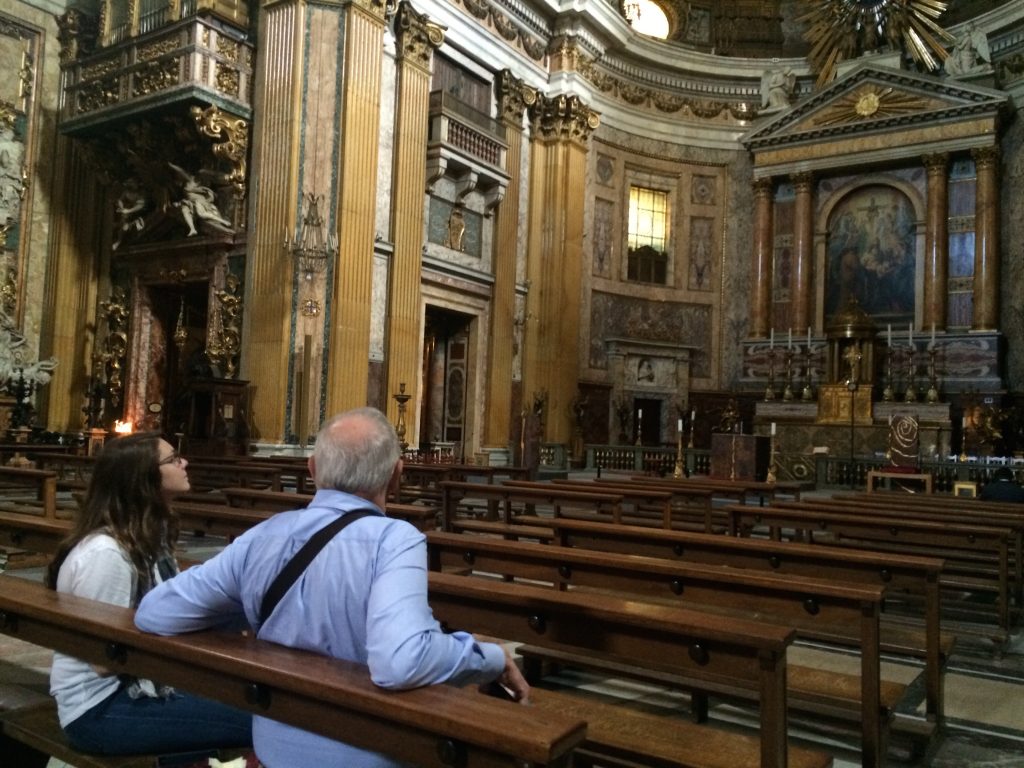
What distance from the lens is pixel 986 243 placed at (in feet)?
61.3

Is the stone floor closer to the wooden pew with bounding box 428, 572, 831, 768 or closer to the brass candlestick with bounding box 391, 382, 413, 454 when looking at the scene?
the wooden pew with bounding box 428, 572, 831, 768

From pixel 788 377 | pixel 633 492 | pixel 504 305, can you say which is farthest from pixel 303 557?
pixel 788 377

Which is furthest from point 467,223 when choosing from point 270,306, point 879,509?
point 879,509

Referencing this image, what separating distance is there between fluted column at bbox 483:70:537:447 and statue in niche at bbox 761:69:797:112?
292 inches

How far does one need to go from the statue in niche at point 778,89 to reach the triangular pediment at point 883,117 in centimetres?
96

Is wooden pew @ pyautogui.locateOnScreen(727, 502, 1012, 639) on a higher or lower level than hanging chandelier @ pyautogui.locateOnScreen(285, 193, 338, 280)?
lower

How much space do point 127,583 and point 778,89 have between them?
22.5 metres

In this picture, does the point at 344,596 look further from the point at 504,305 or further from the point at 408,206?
the point at 504,305

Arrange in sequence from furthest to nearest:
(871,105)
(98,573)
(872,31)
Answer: (872,31) < (871,105) < (98,573)

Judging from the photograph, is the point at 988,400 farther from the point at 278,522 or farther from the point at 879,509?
the point at 278,522

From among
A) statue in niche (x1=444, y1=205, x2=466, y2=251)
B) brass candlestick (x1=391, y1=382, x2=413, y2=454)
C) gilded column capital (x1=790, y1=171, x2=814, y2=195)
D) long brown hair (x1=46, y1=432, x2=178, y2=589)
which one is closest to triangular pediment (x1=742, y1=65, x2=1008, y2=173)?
gilded column capital (x1=790, y1=171, x2=814, y2=195)

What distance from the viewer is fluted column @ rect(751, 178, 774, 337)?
21531 millimetres

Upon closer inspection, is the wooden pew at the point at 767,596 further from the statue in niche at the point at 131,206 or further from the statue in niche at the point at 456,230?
the statue in niche at the point at 131,206

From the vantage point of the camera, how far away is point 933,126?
63.7ft
